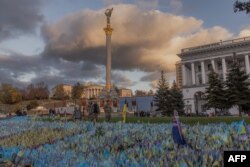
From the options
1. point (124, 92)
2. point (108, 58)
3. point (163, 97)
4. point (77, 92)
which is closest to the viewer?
point (108, 58)

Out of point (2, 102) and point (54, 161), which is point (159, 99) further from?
point (2, 102)

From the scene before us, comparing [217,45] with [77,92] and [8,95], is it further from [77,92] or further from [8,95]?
[8,95]

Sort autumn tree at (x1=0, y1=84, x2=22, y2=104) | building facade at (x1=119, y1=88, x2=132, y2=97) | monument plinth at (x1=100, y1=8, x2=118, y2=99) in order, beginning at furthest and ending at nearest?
building facade at (x1=119, y1=88, x2=132, y2=97)
autumn tree at (x1=0, y1=84, x2=22, y2=104)
monument plinth at (x1=100, y1=8, x2=118, y2=99)

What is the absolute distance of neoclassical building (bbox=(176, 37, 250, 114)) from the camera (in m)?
72.7

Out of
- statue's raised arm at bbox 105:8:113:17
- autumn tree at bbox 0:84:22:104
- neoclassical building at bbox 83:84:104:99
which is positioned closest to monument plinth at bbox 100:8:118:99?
statue's raised arm at bbox 105:8:113:17

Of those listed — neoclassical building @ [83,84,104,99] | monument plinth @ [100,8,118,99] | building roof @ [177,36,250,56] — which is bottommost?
monument plinth @ [100,8,118,99]

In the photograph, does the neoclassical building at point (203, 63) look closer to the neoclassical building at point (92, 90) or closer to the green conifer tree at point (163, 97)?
the green conifer tree at point (163, 97)

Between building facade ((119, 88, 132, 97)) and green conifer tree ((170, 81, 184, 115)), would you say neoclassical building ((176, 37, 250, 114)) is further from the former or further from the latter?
building facade ((119, 88, 132, 97))

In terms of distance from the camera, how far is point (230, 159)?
11.4 ft

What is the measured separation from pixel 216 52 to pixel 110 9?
36335 mm

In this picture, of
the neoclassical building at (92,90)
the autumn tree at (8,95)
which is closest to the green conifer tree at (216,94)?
the autumn tree at (8,95)

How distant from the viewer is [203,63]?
78.9 metres

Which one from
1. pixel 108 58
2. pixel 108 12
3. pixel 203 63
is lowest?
pixel 108 58

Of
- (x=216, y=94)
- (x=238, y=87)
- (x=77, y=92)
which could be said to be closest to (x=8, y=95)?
(x=77, y=92)
